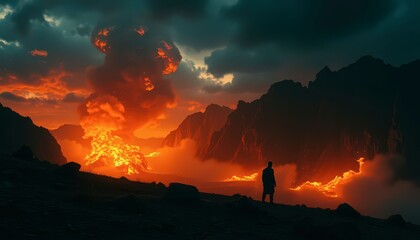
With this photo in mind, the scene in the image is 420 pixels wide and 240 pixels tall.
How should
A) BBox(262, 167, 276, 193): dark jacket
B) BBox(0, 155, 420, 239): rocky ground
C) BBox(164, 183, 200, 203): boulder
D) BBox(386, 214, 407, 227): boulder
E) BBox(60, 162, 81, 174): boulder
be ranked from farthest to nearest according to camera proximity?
BBox(262, 167, 276, 193): dark jacket < BBox(386, 214, 407, 227): boulder < BBox(60, 162, 81, 174): boulder < BBox(164, 183, 200, 203): boulder < BBox(0, 155, 420, 239): rocky ground

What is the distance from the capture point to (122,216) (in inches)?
589

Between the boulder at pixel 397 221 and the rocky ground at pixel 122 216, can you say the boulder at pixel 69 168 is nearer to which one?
the rocky ground at pixel 122 216

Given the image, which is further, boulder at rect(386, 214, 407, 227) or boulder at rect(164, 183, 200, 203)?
boulder at rect(386, 214, 407, 227)

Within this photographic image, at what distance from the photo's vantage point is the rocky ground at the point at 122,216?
41.0 feet

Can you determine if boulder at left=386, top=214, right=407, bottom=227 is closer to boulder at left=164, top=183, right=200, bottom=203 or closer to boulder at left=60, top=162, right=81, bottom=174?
boulder at left=164, top=183, right=200, bottom=203

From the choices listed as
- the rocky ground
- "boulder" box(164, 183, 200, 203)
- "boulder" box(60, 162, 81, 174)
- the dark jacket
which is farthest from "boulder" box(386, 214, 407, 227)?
"boulder" box(60, 162, 81, 174)

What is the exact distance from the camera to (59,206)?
1452 cm

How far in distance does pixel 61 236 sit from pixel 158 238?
3144 mm

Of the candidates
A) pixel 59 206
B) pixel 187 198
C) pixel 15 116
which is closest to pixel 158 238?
pixel 59 206

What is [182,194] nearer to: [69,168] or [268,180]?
[69,168]

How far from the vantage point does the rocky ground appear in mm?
12492

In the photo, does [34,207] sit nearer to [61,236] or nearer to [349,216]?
[61,236]

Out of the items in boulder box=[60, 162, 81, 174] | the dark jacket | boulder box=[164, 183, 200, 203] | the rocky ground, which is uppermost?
the dark jacket

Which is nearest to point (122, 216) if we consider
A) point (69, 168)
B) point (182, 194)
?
point (182, 194)
